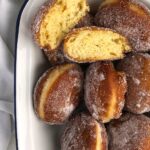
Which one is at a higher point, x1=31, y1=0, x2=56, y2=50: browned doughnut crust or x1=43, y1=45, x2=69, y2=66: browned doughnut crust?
x1=31, y1=0, x2=56, y2=50: browned doughnut crust

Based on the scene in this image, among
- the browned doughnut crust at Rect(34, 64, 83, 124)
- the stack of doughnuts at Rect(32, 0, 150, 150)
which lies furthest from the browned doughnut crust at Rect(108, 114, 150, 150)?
the browned doughnut crust at Rect(34, 64, 83, 124)

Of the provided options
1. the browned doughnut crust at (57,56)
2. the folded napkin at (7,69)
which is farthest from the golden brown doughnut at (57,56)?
the folded napkin at (7,69)

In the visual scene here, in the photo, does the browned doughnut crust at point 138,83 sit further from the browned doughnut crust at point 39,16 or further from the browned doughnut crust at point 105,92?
the browned doughnut crust at point 39,16

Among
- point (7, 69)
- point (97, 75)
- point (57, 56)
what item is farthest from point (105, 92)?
point (7, 69)

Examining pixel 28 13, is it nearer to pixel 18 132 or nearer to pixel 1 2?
pixel 1 2

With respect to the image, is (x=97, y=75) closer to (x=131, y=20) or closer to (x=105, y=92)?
(x=105, y=92)

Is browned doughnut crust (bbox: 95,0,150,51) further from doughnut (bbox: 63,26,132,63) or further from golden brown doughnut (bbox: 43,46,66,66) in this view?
golden brown doughnut (bbox: 43,46,66,66)

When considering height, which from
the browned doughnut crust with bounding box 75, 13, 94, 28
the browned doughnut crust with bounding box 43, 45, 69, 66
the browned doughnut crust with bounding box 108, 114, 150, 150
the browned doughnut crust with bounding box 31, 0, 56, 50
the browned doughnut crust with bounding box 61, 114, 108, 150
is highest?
the browned doughnut crust with bounding box 31, 0, 56, 50
